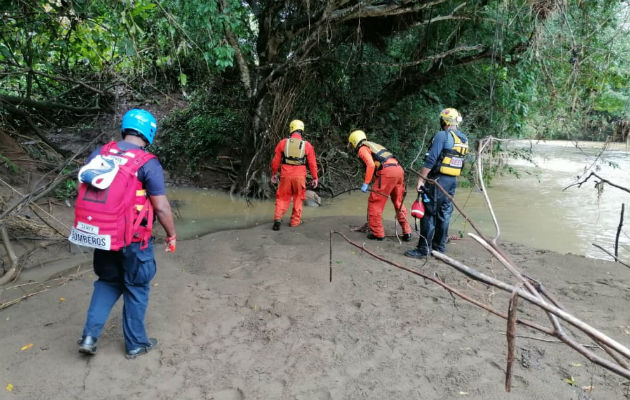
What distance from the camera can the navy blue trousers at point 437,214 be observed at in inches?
209

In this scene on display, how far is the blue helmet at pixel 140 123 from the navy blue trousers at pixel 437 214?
352cm

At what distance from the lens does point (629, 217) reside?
8.62m

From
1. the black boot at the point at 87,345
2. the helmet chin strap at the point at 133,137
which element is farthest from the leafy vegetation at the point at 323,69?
the black boot at the point at 87,345

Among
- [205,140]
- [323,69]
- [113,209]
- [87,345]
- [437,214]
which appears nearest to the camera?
[113,209]

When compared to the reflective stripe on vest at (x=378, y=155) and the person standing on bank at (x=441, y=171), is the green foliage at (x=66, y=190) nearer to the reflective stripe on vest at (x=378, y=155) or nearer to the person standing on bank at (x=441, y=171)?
the reflective stripe on vest at (x=378, y=155)

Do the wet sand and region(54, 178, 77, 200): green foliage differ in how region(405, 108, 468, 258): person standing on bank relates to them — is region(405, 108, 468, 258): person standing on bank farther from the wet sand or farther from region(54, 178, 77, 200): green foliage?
region(54, 178, 77, 200): green foliage

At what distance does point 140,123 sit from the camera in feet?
9.78

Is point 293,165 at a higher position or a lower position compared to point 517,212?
higher

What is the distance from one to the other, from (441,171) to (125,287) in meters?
3.91

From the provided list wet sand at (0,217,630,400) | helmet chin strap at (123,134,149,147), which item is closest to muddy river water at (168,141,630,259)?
wet sand at (0,217,630,400)

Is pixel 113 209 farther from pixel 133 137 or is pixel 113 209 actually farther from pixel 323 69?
pixel 323 69

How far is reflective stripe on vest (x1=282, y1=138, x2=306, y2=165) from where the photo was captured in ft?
21.5

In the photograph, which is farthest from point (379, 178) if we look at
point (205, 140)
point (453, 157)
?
point (205, 140)

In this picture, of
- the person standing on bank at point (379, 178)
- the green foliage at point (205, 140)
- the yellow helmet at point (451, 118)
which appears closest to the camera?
the yellow helmet at point (451, 118)
